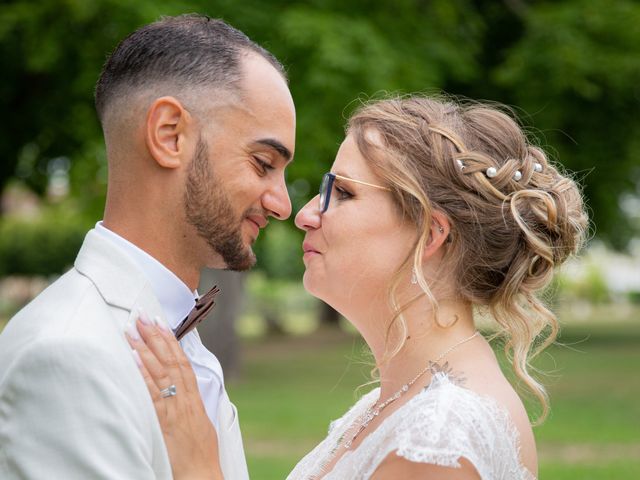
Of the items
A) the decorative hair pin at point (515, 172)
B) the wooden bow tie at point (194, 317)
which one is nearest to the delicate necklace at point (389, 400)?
the decorative hair pin at point (515, 172)

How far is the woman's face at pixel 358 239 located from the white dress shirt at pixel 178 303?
20.0 inches

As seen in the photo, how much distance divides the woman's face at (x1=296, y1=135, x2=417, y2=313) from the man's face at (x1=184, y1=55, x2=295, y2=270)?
1.24ft

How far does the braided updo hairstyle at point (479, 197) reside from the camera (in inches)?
129

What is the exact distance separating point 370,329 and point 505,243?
0.54m

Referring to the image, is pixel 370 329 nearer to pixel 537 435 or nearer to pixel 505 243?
pixel 505 243

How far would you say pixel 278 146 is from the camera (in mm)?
2930

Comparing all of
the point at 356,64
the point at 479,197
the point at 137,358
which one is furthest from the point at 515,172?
the point at 356,64

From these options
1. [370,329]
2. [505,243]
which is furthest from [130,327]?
[505,243]

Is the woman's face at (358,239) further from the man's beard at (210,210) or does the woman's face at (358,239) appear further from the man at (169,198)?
the man's beard at (210,210)

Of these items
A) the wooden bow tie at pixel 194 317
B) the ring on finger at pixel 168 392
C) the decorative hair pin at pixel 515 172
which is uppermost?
the decorative hair pin at pixel 515 172

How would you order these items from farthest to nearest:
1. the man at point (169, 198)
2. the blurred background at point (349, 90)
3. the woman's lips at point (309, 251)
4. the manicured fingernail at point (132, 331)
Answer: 1. the blurred background at point (349, 90)
2. the woman's lips at point (309, 251)
3. the manicured fingernail at point (132, 331)
4. the man at point (169, 198)

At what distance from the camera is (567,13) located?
1436 cm

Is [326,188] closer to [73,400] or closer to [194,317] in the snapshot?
[194,317]

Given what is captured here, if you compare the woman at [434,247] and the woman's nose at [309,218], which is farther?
the woman's nose at [309,218]
